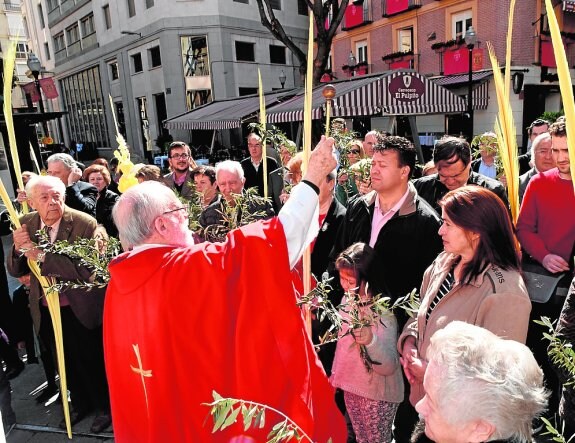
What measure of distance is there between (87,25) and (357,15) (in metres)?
17.6

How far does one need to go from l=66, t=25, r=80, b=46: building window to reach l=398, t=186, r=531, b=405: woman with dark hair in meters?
32.6

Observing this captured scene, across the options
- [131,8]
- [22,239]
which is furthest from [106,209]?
[131,8]

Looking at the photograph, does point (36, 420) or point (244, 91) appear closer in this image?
point (36, 420)

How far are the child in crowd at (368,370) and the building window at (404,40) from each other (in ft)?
59.9

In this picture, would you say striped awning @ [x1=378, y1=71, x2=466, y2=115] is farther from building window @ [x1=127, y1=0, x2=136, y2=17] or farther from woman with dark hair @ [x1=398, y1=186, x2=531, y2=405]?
building window @ [x1=127, y1=0, x2=136, y2=17]

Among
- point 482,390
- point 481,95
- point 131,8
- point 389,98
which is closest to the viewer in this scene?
point 482,390

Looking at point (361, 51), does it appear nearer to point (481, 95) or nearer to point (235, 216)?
point (481, 95)

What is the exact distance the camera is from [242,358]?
1.47m

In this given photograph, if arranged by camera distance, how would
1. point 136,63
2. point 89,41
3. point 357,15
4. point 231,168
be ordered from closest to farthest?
point 231,168, point 357,15, point 136,63, point 89,41

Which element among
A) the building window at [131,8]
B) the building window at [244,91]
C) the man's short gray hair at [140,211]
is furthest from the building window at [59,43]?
the man's short gray hair at [140,211]

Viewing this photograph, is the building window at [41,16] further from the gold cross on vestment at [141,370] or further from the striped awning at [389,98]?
the gold cross on vestment at [141,370]

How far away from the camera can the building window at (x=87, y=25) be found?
27.0 metres

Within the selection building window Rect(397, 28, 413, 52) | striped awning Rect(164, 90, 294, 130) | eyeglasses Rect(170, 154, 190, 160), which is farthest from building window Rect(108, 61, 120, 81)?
eyeglasses Rect(170, 154, 190, 160)

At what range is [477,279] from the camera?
5.64ft
